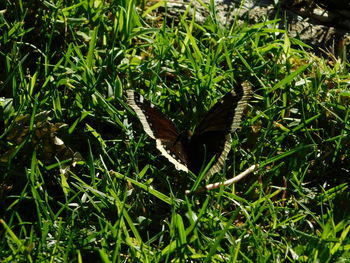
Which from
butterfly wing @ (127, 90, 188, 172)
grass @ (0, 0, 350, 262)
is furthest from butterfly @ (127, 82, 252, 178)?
grass @ (0, 0, 350, 262)

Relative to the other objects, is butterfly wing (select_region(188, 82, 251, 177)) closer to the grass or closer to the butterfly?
the butterfly

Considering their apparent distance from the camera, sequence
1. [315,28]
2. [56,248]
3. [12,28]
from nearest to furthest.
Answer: [56,248] → [12,28] → [315,28]

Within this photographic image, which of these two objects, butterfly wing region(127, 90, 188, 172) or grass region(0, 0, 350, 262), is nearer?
grass region(0, 0, 350, 262)

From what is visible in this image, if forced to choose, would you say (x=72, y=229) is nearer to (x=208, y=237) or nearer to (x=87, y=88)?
(x=208, y=237)

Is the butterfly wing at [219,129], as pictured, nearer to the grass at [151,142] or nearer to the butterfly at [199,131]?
the butterfly at [199,131]

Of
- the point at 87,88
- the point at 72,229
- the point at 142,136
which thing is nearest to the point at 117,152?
the point at 142,136

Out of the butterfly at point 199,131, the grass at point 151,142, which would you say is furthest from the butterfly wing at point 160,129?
the grass at point 151,142
